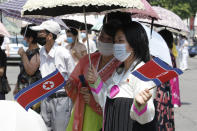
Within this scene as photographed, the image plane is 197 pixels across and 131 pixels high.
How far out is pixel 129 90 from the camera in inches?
124

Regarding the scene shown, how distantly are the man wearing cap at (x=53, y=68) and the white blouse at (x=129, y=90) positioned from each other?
1.58 m

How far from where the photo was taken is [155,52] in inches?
150

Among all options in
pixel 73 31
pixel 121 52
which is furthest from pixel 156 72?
pixel 73 31

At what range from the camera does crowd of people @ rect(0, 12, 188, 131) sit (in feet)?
10.3

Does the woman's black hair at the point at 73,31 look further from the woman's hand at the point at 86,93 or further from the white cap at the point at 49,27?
the woman's hand at the point at 86,93

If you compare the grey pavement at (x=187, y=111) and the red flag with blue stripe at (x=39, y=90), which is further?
the grey pavement at (x=187, y=111)

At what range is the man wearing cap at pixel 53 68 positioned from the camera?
16.9ft

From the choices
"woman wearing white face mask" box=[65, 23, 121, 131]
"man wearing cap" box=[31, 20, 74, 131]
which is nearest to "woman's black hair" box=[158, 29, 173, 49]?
"man wearing cap" box=[31, 20, 74, 131]

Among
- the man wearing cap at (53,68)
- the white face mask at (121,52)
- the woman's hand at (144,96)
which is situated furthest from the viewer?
the man wearing cap at (53,68)

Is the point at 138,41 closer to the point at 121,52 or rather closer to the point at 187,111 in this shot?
the point at 121,52

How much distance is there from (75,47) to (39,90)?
2.75 metres

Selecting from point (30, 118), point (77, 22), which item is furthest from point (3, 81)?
point (30, 118)

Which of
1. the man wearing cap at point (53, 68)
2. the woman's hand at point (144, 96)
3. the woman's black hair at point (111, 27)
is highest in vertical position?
the woman's black hair at point (111, 27)

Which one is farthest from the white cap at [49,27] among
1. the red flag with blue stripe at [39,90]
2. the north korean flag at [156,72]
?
the north korean flag at [156,72]
